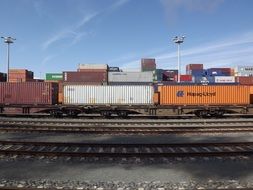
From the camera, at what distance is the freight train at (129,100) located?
33719mm

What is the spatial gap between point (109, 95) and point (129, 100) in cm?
199

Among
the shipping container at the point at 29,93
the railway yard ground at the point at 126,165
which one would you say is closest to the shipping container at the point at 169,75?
the shipping container at the point at 29,93

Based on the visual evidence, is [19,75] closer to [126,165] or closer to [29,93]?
[29,93]

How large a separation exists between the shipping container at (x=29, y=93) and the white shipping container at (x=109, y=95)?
5.60 ft

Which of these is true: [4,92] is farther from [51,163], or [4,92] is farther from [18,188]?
[18,188]

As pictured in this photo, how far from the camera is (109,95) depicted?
114 feet

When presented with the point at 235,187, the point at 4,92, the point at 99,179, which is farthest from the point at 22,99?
the point at 235,187

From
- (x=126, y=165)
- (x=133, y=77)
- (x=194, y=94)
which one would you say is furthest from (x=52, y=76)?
(x=126, y=165)

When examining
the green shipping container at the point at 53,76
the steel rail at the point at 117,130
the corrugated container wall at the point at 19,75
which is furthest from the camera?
the corrugated container wall at the point at 19,75

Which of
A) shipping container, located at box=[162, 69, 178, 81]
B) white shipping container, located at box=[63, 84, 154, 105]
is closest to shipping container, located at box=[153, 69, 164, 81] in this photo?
shipping container, located at box=[162, 69, 178, 81]

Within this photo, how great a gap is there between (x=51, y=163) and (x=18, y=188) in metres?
3.34

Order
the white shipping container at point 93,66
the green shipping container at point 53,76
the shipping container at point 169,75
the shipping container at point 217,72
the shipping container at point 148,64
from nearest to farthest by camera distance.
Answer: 1. the white shipping container at point 93,66
2. the shipping container at point 217,72
3. the shipping container at point 169,75
4. the green shipping container at point 53,76
5. the shipping container at point 148,64

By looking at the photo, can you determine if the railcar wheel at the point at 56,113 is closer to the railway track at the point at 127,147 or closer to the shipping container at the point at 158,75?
the railway track at the point at 127,147

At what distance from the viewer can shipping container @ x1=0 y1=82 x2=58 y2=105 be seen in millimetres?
35438
